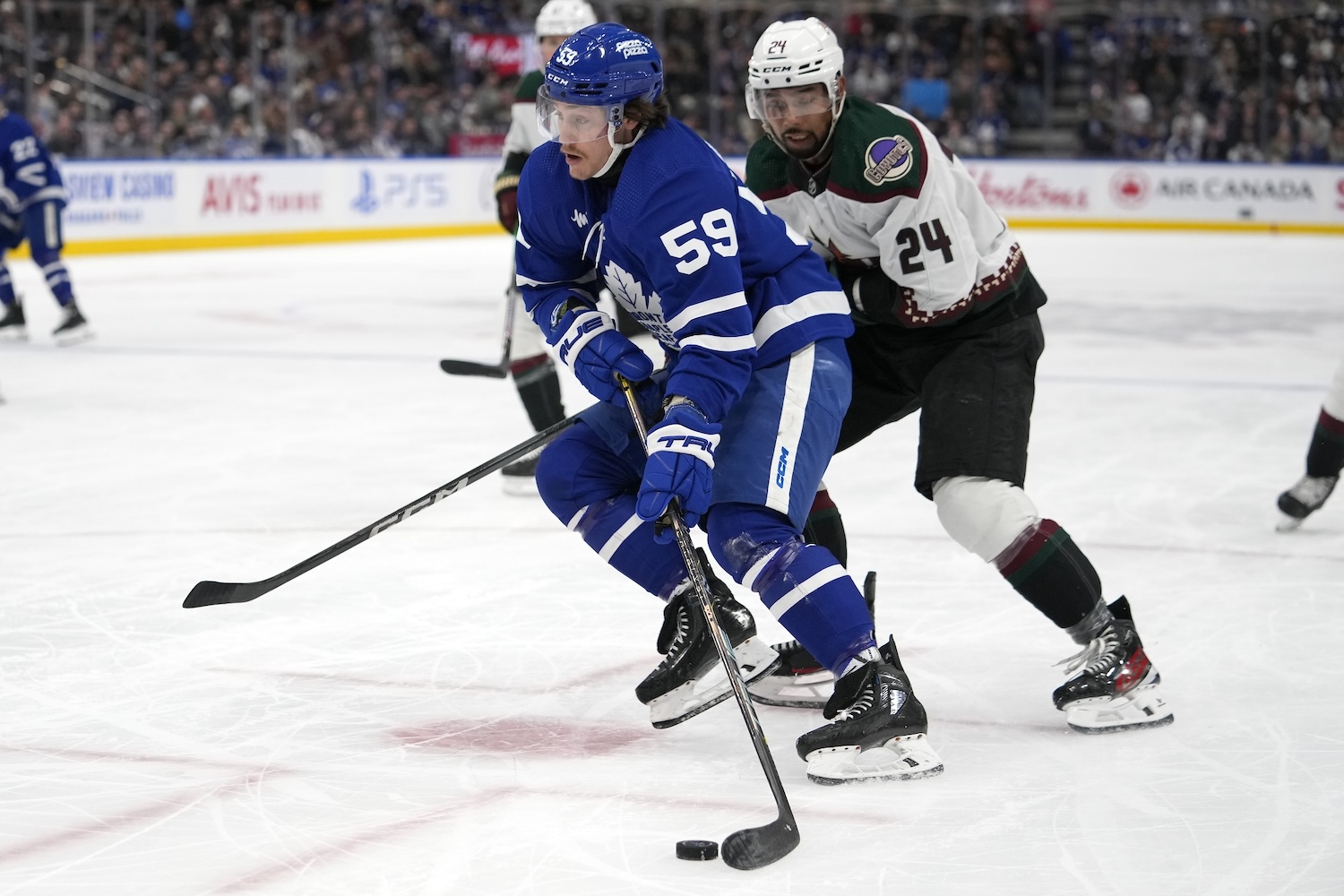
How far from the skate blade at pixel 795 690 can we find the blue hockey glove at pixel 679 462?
605 millimetres

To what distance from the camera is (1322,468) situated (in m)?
4.00

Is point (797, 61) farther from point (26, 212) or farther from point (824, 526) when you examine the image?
point (26, 212)

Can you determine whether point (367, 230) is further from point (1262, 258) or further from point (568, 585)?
point (568, 585)

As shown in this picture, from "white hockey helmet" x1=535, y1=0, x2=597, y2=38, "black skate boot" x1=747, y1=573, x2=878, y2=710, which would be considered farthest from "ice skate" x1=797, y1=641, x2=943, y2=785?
"white hockey helmet" x1=535, y1=0, x2=597, y2=38

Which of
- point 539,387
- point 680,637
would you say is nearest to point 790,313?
point 680,637

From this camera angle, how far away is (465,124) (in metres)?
15.3

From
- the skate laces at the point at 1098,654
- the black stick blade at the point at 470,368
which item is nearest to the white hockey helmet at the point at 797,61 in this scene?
the skate laces at the point at 1098,654

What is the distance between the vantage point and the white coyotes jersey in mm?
2467

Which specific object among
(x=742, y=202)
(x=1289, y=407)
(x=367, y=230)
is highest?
(x=742, y=202)

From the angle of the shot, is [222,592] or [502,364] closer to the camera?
[222,592]

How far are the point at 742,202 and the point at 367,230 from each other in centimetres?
1207

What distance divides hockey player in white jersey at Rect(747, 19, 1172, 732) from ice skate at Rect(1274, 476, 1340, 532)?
4.95 ft

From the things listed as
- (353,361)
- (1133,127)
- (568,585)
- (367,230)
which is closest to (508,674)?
(568,585)

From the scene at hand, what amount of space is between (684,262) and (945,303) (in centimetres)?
54
